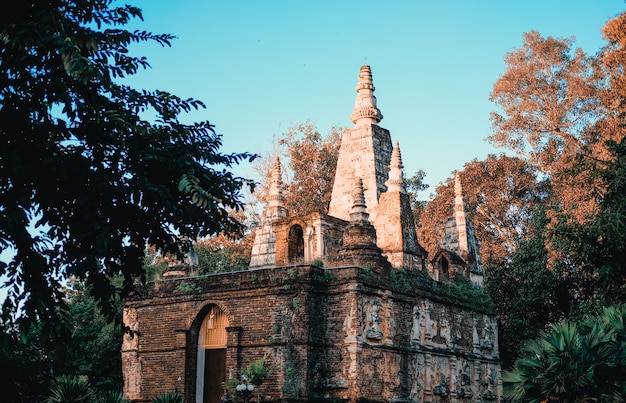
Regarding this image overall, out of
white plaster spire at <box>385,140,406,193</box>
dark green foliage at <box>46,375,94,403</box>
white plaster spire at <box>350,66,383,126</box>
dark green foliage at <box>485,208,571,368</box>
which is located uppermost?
white plaster spire at <box>350,66,383,126</box>

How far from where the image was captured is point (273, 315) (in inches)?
848

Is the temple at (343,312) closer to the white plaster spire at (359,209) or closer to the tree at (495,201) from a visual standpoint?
the white plaster spire at (359,209)

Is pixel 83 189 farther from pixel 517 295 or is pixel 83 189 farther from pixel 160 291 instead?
pixel 517 295

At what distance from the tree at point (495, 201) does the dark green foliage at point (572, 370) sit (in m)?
22.6

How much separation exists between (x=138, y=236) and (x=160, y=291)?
1230 centimetres

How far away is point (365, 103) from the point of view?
26.9 meters

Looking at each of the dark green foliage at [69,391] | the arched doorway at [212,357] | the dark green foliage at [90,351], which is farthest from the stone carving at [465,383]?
the dark green foliage at [69,391]

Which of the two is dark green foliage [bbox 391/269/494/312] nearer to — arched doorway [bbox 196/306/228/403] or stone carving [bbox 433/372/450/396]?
stone carving [bbox 433/372/450/396]

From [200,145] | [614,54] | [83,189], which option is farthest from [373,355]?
[614,54]

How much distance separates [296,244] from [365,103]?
5.61m

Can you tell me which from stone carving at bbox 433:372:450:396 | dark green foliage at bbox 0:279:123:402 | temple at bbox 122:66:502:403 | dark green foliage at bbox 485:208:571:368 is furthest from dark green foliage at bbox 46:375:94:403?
dark green foliage at bbox 485:208:571:368

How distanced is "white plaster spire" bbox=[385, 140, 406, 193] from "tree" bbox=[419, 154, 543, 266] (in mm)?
A: 13168

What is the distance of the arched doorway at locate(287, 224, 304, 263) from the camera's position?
80.9 feet

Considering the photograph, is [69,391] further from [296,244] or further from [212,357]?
[296,244]
